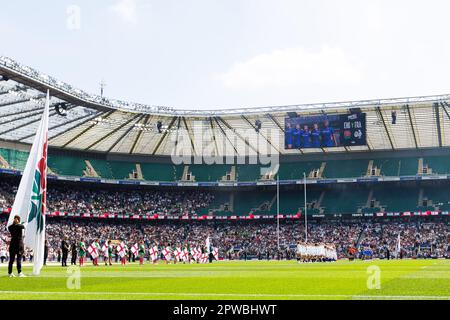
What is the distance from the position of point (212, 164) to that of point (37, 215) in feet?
209

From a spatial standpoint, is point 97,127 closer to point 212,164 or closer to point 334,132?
point 212,164

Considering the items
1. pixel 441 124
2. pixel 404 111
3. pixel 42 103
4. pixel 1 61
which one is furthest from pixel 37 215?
pixel 441 124

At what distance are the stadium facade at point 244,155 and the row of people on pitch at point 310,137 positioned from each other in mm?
2797

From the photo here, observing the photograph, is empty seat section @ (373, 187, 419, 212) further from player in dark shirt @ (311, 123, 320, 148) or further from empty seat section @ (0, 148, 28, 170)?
empty seat section @ (0, 148, 28, 170)

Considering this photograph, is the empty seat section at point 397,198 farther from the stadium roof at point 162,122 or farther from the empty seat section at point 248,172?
the empty seat section at point 248,172

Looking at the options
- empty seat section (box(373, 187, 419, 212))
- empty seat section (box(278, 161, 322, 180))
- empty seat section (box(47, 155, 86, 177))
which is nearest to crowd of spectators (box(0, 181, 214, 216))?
empty seat section (box(47, 155, 86, 177))

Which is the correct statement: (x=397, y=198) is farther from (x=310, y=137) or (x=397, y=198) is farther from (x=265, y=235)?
(x=310, y=137)

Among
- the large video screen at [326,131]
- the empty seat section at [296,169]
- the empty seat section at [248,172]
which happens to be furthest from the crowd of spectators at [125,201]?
the large video screen at [326,131]

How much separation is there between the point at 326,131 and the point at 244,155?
19730mm

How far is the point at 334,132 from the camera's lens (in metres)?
58.7

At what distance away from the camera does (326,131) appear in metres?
58.7

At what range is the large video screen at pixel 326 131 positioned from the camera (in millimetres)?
57750

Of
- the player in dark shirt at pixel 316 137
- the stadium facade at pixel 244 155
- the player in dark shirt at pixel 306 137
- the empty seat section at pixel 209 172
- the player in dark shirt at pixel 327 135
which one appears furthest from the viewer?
the empty seat section at pixel 209 172

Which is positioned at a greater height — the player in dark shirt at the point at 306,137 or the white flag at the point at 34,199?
the player in dark shirt at the point at 306,137
